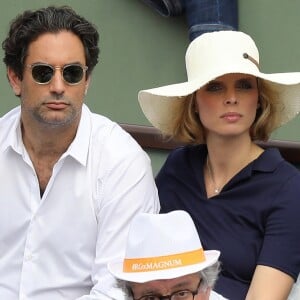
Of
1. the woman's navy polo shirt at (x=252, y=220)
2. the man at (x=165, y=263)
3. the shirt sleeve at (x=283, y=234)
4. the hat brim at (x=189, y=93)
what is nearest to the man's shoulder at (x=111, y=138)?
the hat brim at (x=189, y=93)

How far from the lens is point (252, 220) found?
3252mm

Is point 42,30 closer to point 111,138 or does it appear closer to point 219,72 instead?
point 111,138

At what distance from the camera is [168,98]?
3.50 metres

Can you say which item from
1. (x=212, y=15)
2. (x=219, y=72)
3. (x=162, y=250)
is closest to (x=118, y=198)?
(x=219, y=72)

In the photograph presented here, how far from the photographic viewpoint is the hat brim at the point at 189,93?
10.9ft

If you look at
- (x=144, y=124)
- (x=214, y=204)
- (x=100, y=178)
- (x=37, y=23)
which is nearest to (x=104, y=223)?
(x=100, y=178)

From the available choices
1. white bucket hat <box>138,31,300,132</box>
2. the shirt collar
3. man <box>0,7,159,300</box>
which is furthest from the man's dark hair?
white bucket hat <box>138,31,300,132</box>

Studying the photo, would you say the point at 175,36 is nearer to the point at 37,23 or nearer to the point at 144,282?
the point at 37,23

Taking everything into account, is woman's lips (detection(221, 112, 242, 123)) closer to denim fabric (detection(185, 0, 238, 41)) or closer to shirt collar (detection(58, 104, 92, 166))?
shirt collar (detection(58, 104, 92, 166))

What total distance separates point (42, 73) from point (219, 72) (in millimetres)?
564

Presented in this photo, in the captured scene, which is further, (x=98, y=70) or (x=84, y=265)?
(x=98, y=70)

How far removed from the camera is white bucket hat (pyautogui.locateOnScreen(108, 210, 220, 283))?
2484 millimetres

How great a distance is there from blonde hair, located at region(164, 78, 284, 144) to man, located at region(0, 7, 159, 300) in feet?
0.75

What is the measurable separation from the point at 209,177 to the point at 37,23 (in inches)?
30.1
